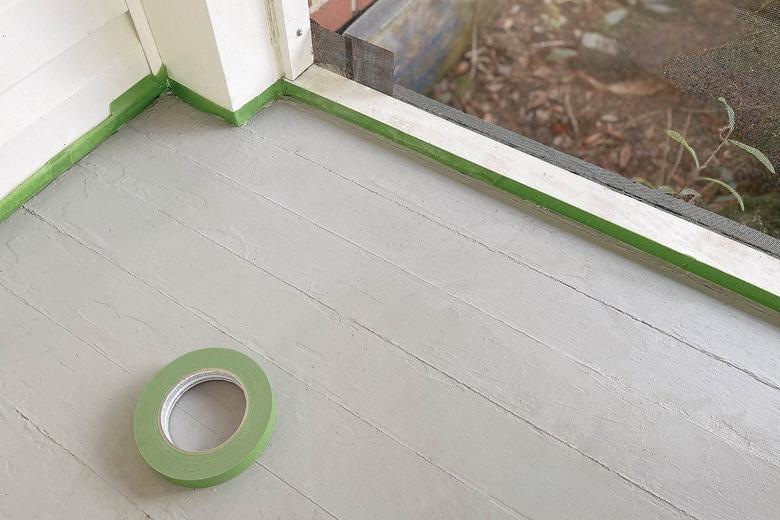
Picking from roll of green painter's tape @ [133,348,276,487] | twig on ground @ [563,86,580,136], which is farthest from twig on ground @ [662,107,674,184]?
roll of green painter's tape @ [133,348,276,487]

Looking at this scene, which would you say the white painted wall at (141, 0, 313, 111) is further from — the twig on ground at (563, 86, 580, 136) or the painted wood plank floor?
the twig on ground at (563, 86, 580, 136)

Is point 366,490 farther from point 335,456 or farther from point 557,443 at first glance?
point 557,443

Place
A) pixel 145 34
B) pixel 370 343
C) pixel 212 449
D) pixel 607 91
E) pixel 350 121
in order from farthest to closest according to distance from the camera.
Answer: pixel 607 91 < pixel 350 121 < pixel 145 34 < pixel 370 343 < pixel 212 449

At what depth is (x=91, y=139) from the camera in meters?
1.52

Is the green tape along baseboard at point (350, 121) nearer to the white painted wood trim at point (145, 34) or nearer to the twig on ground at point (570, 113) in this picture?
the white painted wood trim at point (145, 34)

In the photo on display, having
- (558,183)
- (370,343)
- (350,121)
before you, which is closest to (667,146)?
(558,183)

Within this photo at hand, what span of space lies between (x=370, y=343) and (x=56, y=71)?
900mm

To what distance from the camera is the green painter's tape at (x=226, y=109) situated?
1577 mm

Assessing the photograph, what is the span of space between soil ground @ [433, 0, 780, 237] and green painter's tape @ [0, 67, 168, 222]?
1.16 meters

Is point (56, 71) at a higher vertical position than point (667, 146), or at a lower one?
higher

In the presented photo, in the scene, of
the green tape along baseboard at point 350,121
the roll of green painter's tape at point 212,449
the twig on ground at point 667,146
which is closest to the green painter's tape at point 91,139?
the green tape along baseboard at point 350,121

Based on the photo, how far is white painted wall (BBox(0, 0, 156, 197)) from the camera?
1.27 metres

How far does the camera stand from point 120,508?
1.09 meters

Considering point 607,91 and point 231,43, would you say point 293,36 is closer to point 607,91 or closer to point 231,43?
point 231,43
